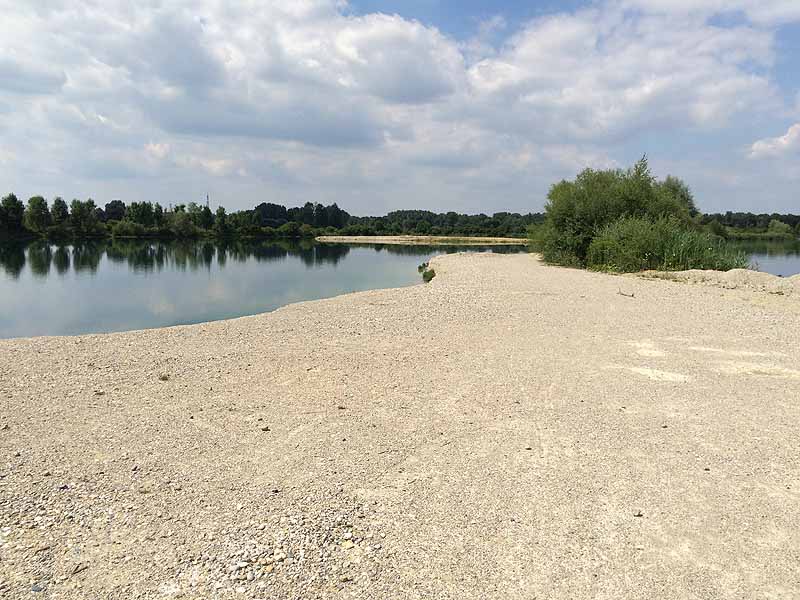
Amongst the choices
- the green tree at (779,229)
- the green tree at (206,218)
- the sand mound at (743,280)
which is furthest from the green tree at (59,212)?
the green tree at (779,229)

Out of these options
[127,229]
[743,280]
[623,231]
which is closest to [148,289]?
[623,231]

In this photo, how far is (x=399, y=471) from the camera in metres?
4.75

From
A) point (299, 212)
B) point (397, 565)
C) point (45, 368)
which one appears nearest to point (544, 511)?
point (397, 565)

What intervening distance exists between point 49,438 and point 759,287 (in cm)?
2138

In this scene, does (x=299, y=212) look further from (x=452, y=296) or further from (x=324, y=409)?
(x=324, y=409)

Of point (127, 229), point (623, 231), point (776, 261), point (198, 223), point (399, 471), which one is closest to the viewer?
point (399, 471)

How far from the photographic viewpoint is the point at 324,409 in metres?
6.44

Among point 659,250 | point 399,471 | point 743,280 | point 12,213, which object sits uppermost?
point 12,213

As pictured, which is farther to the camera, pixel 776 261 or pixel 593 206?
pixel 776 261

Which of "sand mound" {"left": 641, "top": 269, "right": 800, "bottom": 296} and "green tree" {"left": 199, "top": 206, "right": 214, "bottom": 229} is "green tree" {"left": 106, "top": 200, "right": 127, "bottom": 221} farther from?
"sand mound" {"left": 641, "top": 269, "right": 800, "bottom": 296}

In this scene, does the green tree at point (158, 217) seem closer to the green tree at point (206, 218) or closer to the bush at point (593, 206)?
the green tree at point (206, 218)

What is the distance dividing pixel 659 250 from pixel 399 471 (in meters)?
25.1

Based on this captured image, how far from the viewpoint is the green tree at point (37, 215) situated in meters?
77.8

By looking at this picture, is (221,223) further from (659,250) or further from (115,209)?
(659,250)
